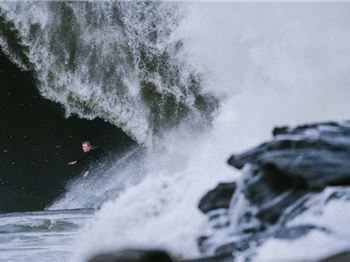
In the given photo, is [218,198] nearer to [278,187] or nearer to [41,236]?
[278,187]

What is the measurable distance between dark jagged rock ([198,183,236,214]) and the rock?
0.52 m

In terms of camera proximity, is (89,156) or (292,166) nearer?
(292,166)

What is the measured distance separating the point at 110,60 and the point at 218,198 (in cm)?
879

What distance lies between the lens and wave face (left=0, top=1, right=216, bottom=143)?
11.1m

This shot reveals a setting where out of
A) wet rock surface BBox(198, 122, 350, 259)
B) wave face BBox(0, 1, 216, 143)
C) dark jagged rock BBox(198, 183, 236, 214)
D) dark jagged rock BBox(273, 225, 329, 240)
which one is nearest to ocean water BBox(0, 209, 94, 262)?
dark jagged rock BBox(198, 183, 236, 214)

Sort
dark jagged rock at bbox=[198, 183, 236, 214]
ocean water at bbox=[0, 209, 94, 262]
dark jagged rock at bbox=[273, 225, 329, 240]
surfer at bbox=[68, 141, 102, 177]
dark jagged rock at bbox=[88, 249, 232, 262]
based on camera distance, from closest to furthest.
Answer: dark jagged rock at bbox=[273, 225, 329, 240], dark jagged rock at bbox=[88, 249, 232, 262], dark jagged rock at bbox=[198, 183, 236, 214], ocean water at bbox=[0, 209, 94, 262], surfer at bbox=[68, 141, 102, 177]

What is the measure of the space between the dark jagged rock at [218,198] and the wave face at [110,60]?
7169 millimetres

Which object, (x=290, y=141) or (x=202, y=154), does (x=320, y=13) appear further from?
(x=290, y=141)

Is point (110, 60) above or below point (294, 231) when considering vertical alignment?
above

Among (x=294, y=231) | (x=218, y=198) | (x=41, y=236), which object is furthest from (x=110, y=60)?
(x=294, y=231)

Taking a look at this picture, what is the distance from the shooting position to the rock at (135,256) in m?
3.00

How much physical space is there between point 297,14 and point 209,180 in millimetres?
5554

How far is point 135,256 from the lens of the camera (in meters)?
3.01

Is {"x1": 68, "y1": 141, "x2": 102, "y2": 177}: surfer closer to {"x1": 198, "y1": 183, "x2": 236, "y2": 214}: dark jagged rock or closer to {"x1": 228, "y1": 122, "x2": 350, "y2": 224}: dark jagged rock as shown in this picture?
{"x1": 198, "y1": 183, "x2": 236, "y2": 214}: dark jagged rock
